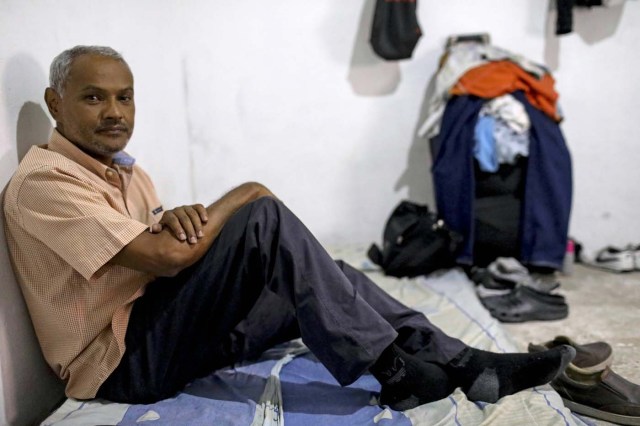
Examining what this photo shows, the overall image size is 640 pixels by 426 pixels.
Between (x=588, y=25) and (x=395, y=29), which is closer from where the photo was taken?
(x=395, y=29)

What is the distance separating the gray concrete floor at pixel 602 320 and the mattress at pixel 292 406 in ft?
1.74

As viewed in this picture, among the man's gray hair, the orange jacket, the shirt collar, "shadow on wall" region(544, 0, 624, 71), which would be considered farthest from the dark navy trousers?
"shadow on wall" region(544, 0, 624, 71)

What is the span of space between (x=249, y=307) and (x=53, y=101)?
2.41 feet

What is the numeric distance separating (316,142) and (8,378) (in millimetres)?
2023

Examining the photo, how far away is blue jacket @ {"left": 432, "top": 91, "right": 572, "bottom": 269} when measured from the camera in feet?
9.27

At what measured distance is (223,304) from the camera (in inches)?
60.5

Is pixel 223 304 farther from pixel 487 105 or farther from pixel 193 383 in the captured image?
pixel 487 105

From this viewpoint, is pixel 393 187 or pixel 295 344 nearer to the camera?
pixel 295 344

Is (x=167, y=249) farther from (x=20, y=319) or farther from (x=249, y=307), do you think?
(x=20, y=319)

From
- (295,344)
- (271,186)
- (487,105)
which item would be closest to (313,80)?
(271,186)

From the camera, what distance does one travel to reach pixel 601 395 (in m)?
1.67

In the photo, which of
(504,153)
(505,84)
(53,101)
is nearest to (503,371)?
(53,101)

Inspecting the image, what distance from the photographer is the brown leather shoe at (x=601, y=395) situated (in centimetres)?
164

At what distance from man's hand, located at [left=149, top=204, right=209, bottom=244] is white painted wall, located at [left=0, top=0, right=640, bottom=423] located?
1437mm
